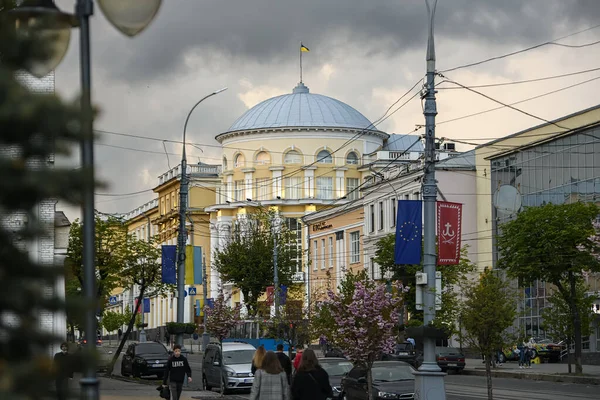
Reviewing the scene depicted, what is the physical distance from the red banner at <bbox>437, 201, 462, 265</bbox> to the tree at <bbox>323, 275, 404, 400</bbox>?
2.12m

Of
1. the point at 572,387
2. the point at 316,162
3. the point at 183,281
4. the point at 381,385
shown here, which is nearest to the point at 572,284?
the point at 572,387

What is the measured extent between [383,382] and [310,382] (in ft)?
40.8

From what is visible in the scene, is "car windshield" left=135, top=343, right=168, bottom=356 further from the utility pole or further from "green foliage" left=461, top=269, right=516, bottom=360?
the utility pole

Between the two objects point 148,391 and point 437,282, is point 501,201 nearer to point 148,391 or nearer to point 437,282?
point 148,391

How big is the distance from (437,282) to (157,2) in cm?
1705

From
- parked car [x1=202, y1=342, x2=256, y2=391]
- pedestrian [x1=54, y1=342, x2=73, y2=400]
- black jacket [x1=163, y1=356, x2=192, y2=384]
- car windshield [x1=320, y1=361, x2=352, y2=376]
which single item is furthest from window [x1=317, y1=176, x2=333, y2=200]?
pedestrian [x1=54, y1=342, x2=73, y2=400]

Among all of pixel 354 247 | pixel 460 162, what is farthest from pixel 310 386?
pixel 354 247

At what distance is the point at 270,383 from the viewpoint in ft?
52.0

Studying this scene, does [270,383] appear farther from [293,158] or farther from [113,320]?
[113,320]

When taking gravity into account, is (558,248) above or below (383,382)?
above

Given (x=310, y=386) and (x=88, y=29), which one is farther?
(x=310, y=386)

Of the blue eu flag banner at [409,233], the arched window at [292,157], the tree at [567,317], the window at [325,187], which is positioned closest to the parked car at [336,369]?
the blue eu flag banner at [409,233]

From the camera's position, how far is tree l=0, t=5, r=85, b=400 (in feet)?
13.8

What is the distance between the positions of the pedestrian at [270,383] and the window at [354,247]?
68.3 m
